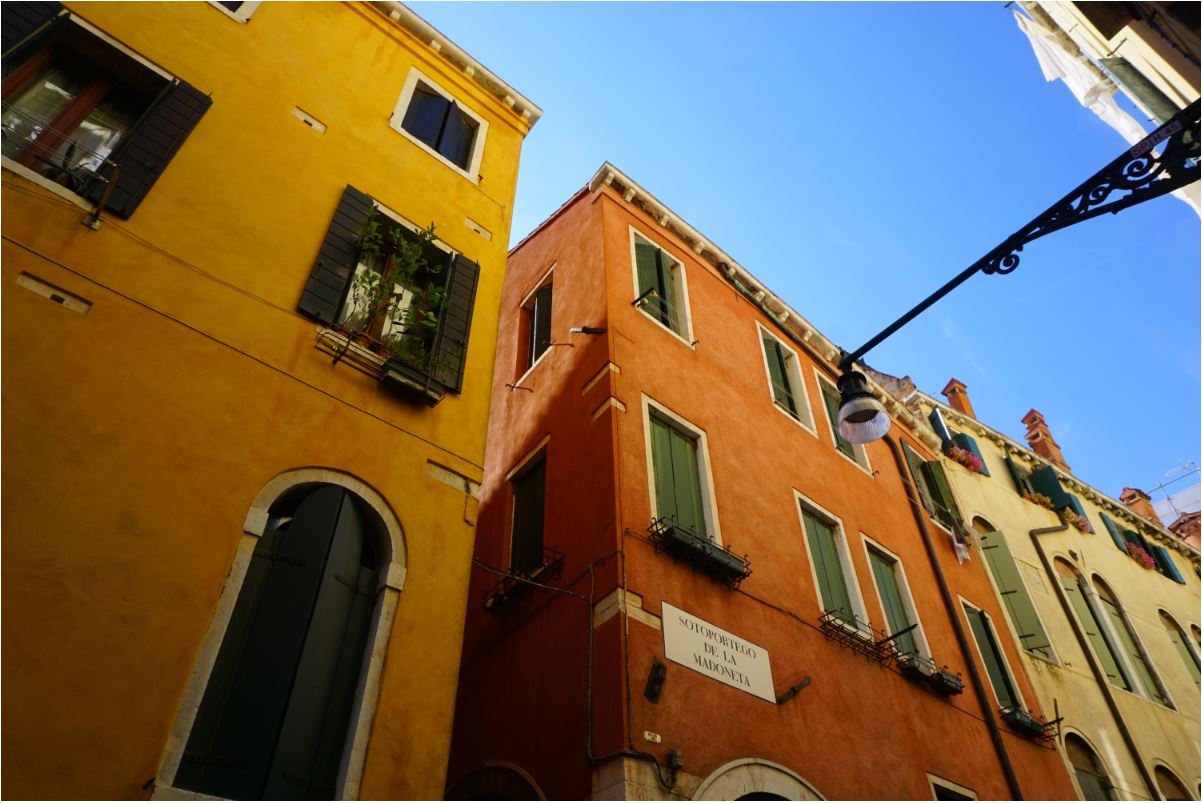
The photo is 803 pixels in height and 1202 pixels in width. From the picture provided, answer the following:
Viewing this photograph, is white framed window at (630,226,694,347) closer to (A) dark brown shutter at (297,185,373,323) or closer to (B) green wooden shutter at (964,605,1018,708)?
(A) dark brown shutter at (297,185,373,323)

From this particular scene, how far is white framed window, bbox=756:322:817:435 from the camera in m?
11.5

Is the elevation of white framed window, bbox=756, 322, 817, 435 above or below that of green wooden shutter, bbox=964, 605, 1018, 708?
above

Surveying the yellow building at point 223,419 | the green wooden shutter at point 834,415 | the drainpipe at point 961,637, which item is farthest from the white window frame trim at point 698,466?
the drainpipe at point 961,637

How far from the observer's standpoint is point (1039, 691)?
1216 cm

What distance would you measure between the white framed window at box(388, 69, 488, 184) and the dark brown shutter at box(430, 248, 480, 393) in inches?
61.3

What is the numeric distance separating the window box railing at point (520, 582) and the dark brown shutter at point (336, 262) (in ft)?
10.3

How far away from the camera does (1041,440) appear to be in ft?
69.8

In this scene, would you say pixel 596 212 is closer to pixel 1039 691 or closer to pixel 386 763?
pixel 386 763

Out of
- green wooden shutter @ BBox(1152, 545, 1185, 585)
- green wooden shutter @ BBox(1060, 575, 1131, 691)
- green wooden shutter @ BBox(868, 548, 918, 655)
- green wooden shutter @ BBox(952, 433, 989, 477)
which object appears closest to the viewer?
green wooden shutter @ BBox(868, 548, 918, 655)

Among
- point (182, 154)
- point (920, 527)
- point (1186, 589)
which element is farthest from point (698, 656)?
point (1186, 589)

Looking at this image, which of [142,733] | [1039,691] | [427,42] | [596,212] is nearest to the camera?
[142,733]

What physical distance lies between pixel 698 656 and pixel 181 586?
14.1ft

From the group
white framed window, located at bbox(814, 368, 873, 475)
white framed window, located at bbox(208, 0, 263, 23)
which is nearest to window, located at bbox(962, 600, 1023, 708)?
white framed window, located at bbox(814, 368, 873, 475)

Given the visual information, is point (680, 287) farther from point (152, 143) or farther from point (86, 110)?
point (86, 110)
